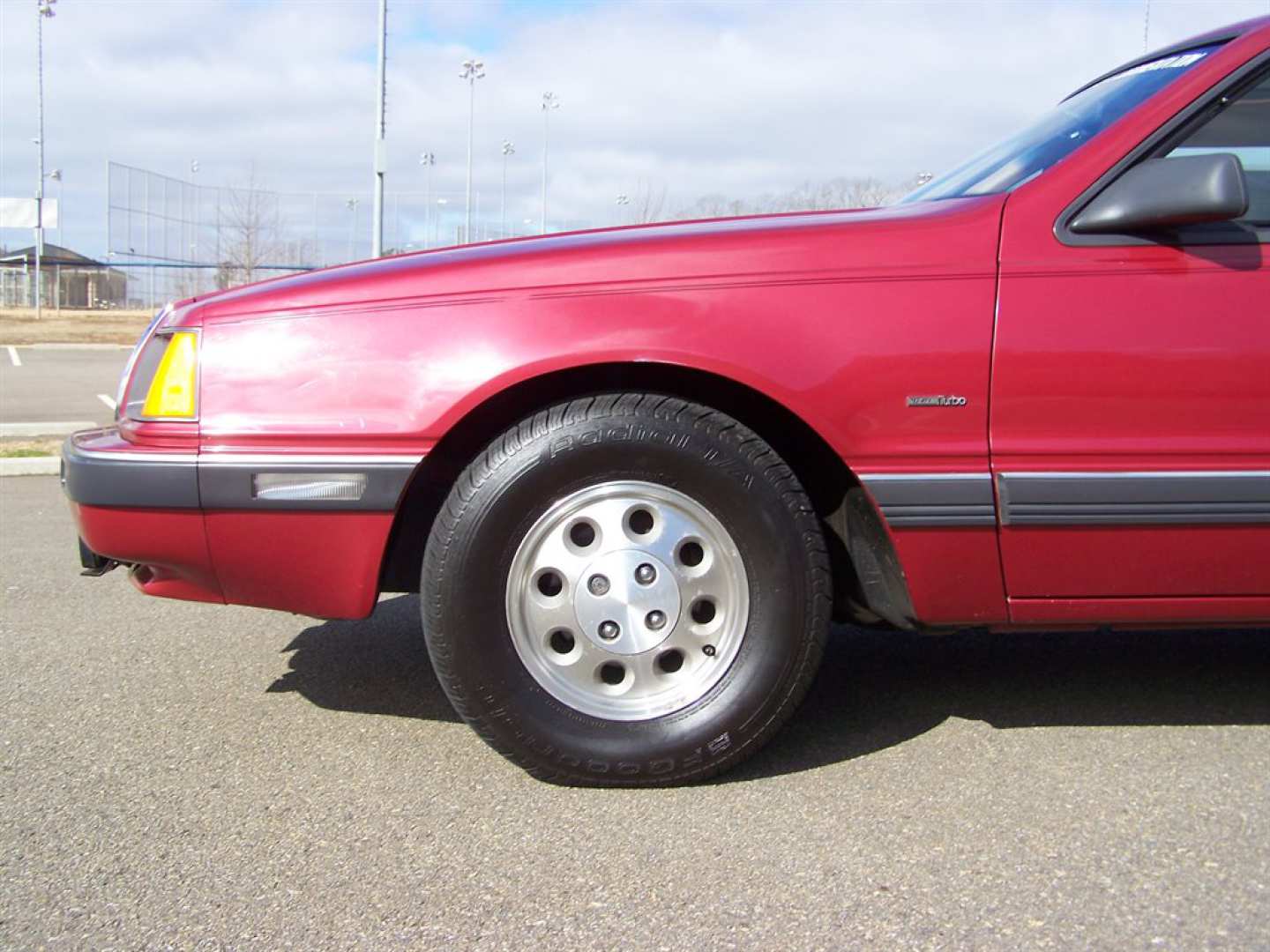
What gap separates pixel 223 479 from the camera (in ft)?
8.86

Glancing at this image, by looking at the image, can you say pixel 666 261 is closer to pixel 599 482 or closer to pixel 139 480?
pixel 599 482

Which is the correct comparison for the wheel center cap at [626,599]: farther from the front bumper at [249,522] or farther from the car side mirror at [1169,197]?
the car side mirror at [1169,197]

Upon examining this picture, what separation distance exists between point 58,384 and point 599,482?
14208 millimetres

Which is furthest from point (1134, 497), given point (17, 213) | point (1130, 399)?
point (17, 213)

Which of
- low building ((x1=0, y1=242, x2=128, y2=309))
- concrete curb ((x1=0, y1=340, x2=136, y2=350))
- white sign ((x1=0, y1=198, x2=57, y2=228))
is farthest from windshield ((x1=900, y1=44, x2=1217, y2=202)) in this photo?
white sign ((x1=0, y1=198, x2=57, y2=228))

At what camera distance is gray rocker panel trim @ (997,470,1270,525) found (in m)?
2.62

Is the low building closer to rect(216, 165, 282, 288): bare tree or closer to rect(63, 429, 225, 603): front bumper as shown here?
rect(216, 165, 282, 288): bare tree

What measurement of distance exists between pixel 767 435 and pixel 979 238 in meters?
0.64

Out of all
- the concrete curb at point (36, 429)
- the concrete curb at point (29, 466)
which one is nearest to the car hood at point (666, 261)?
the concrete curb at point (29, 466)

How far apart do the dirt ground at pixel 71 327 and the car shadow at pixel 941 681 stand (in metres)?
25.2

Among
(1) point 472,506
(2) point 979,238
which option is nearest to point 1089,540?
(2) point 979,238

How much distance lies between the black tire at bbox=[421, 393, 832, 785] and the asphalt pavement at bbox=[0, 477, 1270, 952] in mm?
122

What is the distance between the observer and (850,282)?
2639 millimetres

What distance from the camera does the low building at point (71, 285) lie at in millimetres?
54778
